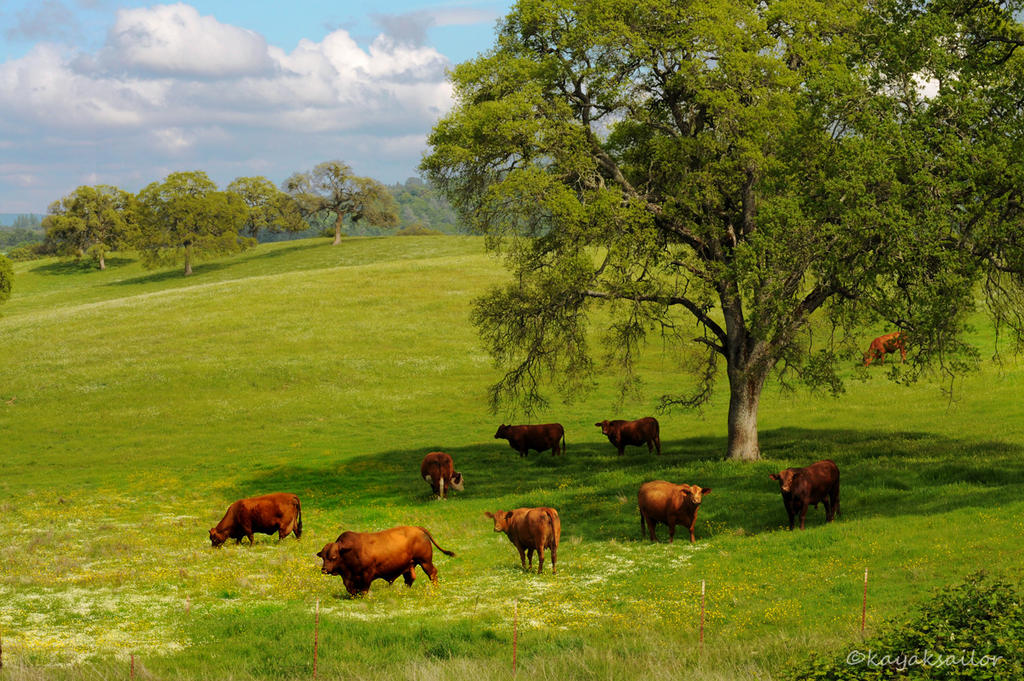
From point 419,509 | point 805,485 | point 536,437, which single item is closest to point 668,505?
point 805,485

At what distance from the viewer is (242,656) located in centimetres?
1504

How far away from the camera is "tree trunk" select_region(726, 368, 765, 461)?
30.3m

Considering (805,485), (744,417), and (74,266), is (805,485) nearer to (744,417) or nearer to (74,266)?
(744,417)

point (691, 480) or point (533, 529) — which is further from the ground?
point (533, 529)

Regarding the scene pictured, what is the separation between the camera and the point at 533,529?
67.0 feet

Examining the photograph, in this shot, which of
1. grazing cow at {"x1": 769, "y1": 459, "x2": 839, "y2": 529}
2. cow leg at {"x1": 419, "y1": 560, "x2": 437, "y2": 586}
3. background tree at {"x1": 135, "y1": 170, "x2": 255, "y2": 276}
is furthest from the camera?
background tree at {"x1": 135, "y1": 170, "x2": 255, "y2": 276}

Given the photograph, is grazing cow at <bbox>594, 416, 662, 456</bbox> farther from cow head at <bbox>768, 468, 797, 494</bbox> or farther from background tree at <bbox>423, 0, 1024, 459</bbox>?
cow head at <bbox>768, 468, 797, 494</bbox>

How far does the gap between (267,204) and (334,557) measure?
126833mm

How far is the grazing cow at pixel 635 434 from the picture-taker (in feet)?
116

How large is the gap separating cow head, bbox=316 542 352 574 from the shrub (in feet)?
34.4

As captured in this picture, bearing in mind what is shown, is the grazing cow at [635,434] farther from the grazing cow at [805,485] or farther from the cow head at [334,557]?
the cow head at [334,557]

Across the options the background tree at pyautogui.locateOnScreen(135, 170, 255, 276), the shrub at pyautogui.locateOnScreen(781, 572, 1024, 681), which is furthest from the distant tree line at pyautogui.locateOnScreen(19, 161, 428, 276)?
the shrub at pyautogui.locateOnScreen(781, 572, 1024, 681)

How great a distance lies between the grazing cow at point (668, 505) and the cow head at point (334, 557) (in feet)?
26.3

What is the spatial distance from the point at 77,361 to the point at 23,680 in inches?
2019
